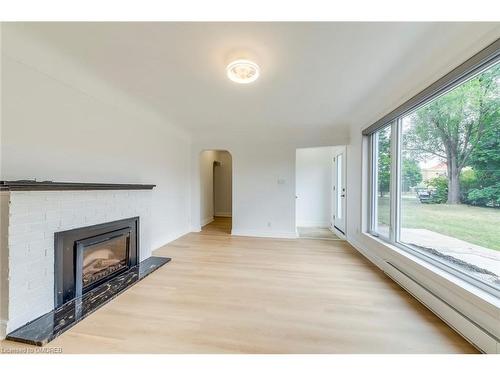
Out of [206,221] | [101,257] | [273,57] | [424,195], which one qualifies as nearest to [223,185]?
[206,221]

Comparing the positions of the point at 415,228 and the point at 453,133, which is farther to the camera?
the point at 415,228

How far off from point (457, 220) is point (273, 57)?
2.19 meters

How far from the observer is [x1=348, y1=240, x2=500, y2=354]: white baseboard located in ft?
4.61

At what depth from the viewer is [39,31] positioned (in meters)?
1.73

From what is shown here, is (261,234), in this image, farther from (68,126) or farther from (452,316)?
(68,126)

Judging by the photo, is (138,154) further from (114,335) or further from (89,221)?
(114,335)

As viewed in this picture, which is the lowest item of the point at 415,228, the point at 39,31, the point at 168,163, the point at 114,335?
the point at 114,335

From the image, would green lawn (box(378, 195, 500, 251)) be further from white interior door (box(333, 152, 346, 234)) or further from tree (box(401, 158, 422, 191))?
white interior door (box(333, 152, 346, 234))

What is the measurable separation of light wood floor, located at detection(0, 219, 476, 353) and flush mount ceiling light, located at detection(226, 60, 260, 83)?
86.9 inches

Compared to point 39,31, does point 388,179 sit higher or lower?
lower

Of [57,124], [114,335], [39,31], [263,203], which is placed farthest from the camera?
[263,203]

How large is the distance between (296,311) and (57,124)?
2943 millimetres

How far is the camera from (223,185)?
7.77m

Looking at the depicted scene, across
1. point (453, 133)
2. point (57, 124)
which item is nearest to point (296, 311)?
point (453, 133)
